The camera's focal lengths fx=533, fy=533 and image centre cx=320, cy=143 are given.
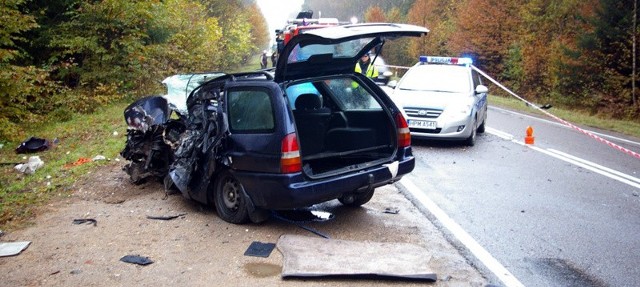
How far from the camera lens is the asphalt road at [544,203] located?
15.6 feet

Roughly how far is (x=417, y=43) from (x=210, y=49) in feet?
85.3

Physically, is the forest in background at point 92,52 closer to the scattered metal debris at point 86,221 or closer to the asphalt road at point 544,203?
the scattered metal debris at point 86,221

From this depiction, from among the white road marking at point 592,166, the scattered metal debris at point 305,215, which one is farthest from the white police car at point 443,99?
the scattered metal debris at point 305,215

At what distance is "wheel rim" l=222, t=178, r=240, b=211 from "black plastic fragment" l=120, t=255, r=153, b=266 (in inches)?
46.6

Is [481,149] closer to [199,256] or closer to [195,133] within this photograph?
[195,133]

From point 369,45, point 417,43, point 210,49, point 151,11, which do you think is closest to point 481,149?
point 369,45

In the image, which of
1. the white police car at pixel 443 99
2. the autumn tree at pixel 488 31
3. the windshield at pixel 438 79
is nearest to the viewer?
the white police car at pixel 443 99

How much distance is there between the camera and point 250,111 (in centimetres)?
566

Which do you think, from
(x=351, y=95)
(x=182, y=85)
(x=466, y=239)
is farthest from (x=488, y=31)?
(x=466, y=239)

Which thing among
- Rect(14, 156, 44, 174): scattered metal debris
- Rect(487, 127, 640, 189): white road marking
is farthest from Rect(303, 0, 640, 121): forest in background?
Rect(14, 156, 44, 174): scattered metal debris

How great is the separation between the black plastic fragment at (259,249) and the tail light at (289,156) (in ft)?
2.43

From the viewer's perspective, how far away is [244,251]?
16.6 feet

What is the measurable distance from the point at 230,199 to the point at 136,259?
1293mm

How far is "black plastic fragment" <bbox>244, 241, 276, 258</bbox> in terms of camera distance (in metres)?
4.97
